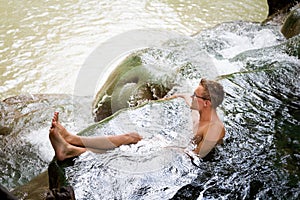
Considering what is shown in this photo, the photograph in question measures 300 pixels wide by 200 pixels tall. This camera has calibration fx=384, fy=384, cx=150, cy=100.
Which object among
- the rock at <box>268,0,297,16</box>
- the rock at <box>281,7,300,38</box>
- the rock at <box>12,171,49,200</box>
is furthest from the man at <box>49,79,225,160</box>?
the rock at <box>268,0,297,16</box>

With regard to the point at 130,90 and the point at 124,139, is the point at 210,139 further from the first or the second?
the point at 130,90

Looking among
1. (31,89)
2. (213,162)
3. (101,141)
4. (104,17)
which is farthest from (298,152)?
(104,17)

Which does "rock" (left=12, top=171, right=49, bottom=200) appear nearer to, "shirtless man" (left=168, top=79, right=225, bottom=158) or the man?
the man

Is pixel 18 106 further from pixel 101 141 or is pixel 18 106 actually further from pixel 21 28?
pixel 21 28

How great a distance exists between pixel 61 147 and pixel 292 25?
4087mm

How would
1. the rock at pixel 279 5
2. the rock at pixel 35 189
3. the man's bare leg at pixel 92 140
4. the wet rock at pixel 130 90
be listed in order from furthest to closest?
the rock at pixel 279 5 < the wet rock at pixel 130 90 < the man's bare leg at pixel 92 140 < the rock at pixel 35 189

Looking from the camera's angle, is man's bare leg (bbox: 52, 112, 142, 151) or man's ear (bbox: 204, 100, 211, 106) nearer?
man's bare leg (bbox: 52, 112, 142, 151)

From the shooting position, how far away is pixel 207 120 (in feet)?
9.80

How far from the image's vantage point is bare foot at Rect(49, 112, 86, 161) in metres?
2.69

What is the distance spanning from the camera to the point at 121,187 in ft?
8.30

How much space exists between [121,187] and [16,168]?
128 centimetres

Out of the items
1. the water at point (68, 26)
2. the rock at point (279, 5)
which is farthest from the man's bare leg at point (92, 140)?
the rock at point (279, 5)

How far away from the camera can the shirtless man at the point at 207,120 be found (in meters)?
2.90

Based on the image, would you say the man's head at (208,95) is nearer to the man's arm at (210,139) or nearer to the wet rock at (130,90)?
the man's arm at (210,139)
